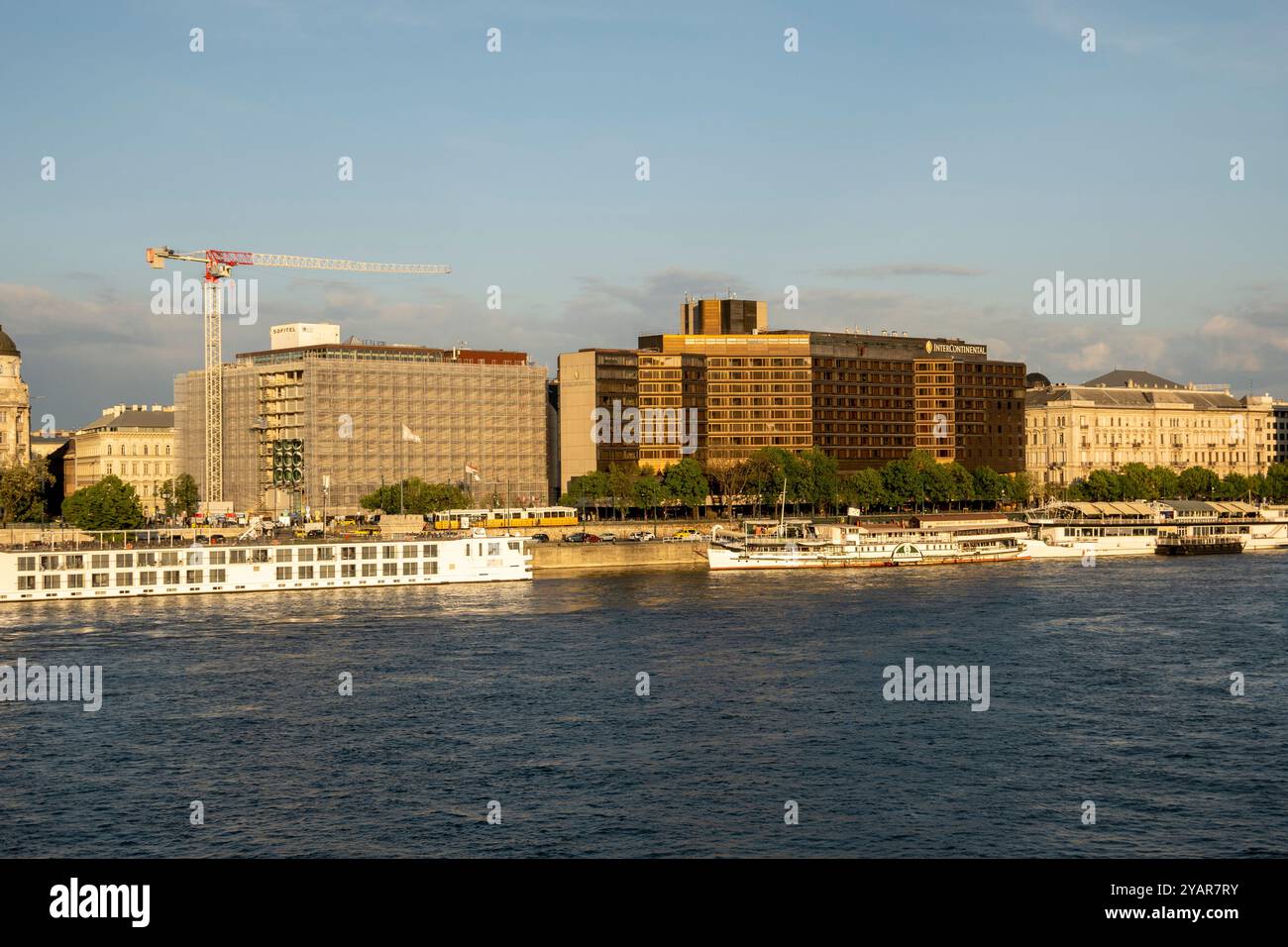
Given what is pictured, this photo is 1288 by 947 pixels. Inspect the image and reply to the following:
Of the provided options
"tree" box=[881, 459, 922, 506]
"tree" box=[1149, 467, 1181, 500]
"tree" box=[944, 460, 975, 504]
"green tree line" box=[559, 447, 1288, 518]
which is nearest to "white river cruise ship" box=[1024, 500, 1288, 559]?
"tree" box=[1149, 467, 1181, 500]

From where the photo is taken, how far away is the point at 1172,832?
27.2 metres

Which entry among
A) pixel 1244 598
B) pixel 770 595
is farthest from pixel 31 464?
pixel 1244 598

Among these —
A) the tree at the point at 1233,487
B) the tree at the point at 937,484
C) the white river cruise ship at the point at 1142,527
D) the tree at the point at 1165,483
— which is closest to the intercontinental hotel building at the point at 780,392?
the tree at the point at 937,484

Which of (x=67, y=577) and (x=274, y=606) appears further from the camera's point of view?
(x=67, y=577)

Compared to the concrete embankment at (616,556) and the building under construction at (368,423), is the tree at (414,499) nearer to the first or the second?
the building under construction at (368,423)

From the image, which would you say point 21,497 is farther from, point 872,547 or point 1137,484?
point 1137,484

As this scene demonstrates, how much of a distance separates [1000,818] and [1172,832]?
10.5 feet

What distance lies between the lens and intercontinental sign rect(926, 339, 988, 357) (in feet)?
541

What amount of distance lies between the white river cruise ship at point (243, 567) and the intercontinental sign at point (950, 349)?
8895cm

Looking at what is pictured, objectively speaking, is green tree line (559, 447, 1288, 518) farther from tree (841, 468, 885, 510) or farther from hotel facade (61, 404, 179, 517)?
hotel facade (61, 404, 179, 517)

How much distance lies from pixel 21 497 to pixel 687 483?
58.5 m
